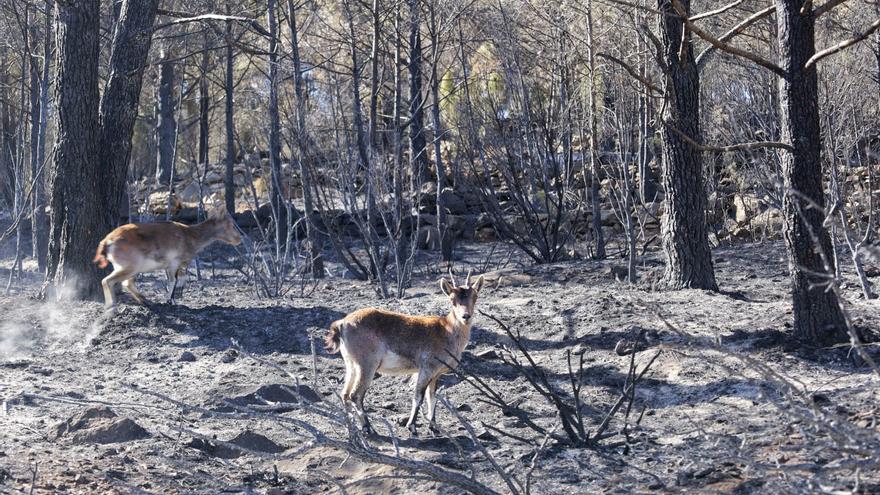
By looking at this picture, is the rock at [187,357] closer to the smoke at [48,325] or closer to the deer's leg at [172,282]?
the smoke at [48,325]

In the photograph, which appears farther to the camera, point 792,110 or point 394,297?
point 394,297

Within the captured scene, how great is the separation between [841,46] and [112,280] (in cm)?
900

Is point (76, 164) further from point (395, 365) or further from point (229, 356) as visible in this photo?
point (395, 365)

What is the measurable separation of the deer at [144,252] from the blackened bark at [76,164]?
0.32 metres

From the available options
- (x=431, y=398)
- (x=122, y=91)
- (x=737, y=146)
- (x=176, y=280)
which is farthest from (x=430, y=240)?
(x=737, y=146)

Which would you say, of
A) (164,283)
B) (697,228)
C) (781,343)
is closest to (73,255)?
(164,283)

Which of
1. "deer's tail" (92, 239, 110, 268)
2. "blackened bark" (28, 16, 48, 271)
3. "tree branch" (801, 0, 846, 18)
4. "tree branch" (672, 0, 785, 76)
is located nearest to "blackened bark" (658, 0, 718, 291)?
"tree branch" (801, 0, 846, 18)

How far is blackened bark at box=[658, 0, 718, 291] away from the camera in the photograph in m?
12.2

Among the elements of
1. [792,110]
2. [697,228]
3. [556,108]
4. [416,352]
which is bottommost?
[416,352]

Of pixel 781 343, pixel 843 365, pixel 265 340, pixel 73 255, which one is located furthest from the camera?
pixel 73 255

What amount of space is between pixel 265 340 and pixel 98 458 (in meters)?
4.06

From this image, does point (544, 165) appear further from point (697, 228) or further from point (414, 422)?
point (414, 422)

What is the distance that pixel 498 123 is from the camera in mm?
17688

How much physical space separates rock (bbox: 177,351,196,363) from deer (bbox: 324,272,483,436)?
3043 millimetres
